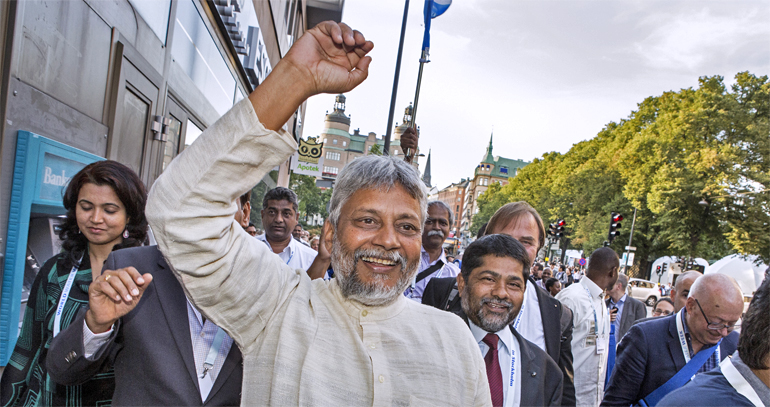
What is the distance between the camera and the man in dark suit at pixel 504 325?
270cm

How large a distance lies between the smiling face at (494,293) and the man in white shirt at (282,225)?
257cm

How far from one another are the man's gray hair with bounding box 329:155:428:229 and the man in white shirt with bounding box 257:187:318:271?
10.9 feet

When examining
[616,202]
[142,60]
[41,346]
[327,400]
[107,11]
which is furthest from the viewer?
[616,202]

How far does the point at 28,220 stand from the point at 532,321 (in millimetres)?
3441

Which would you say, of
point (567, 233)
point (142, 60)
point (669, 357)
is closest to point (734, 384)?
point (669, 357)

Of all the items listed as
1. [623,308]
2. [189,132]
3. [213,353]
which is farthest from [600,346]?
[189,132]

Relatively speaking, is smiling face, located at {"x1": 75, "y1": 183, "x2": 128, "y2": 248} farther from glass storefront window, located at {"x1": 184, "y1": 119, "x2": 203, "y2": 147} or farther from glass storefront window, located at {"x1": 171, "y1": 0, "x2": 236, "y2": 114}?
glass storefront window, located at {"x1": 184, "y1": 119, "x2": 203, "y2": 147}

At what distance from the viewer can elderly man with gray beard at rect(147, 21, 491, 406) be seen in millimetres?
1458

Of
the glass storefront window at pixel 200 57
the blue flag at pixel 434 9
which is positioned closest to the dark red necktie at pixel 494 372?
the blue flag at pixel 434 9

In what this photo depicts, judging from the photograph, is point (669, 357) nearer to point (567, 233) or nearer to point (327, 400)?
point (327, 400)

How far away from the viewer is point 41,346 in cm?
232

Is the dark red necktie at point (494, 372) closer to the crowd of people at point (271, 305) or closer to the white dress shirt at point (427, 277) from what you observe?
the crowd of people at point (271, 305)

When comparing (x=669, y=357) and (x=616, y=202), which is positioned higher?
(x=616, y=202)

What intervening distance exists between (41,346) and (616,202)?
35.5 m
